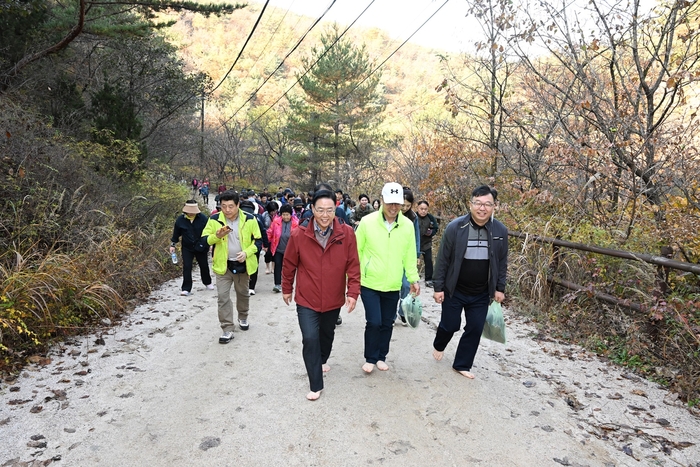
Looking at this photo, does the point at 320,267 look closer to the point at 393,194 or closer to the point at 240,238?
the point at 393,194

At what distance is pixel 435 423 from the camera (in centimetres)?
333

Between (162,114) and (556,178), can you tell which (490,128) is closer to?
(556,178)

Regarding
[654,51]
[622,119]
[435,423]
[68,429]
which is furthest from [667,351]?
[68,429]

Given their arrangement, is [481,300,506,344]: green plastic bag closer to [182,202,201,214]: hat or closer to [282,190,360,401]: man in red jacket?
[282,190,360,401]: man in red jacket

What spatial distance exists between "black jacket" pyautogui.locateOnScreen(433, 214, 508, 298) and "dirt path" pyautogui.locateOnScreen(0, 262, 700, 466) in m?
0.97

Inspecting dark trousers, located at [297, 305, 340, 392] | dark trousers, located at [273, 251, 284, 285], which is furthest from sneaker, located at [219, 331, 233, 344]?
dark trousers, located at [273, 251, 284, 285]

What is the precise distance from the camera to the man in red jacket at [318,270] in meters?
3.60

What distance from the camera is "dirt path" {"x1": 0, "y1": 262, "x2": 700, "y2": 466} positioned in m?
2.95

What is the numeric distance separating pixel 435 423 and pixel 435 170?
8542 millimetres

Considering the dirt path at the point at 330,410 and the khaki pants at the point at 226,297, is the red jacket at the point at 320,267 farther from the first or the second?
the khaki pants at the point at 226,297

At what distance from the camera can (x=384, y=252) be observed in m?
3.95

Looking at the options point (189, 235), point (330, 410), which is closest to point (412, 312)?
Result: point (330, 410)

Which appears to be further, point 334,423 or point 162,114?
point 162,114

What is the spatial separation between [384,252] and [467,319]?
103cm
